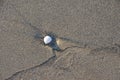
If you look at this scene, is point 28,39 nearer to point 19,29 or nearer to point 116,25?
point 19,29

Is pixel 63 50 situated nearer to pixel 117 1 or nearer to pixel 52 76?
pixel 52 76

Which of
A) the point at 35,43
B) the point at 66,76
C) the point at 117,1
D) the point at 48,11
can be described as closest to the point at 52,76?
the point at 66,76

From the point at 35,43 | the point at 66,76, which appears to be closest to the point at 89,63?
the point at 66,76

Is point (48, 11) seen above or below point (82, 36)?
above

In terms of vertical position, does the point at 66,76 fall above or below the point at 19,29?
below

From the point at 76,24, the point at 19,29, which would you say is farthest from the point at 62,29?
the point at 19,29

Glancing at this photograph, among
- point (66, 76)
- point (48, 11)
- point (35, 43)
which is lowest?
point (66, 76)
